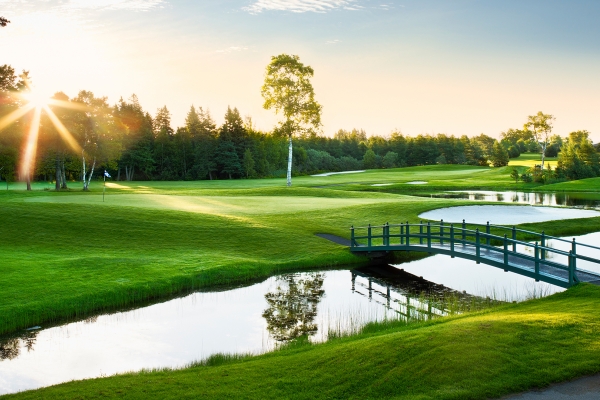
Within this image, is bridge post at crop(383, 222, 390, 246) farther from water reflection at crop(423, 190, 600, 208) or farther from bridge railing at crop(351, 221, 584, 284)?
water reflection at crop(423, 190, 600, 208)

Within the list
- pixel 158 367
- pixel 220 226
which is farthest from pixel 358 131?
pixel 158 367

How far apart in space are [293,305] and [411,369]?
9.26 metres

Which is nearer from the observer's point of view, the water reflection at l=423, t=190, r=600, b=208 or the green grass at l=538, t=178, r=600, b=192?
the water reflection at l=423, t=190, r=600, b=208

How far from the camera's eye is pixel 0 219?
95.9 feet

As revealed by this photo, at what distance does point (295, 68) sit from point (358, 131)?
440 feet

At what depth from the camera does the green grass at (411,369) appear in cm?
933

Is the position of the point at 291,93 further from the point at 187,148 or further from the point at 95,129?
the point at 187,148

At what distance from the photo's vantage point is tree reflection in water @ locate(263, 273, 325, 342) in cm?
1588

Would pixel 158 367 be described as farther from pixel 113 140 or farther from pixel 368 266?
pixel 113 140

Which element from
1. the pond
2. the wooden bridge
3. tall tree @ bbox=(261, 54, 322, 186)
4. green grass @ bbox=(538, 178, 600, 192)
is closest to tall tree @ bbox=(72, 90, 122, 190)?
tall tree @ bbox=(261, 54, 322, 186)

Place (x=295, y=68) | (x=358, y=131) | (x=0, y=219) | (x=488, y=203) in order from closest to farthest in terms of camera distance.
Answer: (x=0, y=219) < (x=488, y=203) < (x=295, y=68) < (x=358, y=131)

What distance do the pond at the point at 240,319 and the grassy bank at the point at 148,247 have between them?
1.19 m

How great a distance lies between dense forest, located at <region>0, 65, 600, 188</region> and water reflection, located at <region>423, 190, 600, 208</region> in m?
13.7

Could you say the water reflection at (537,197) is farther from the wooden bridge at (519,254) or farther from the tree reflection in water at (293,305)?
the tree reflection in water at (293,305)
